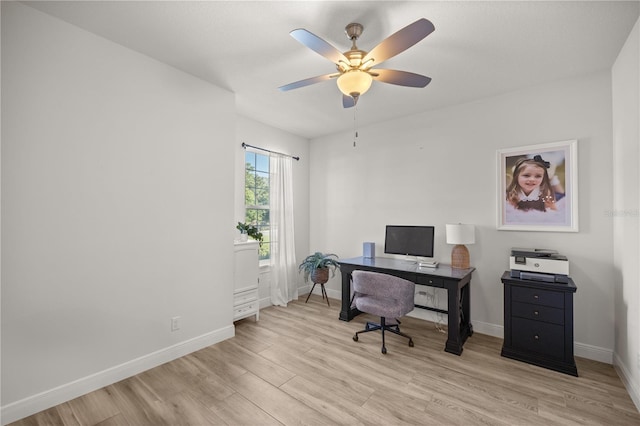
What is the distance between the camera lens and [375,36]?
2.17m

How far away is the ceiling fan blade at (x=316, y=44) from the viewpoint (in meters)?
1.64

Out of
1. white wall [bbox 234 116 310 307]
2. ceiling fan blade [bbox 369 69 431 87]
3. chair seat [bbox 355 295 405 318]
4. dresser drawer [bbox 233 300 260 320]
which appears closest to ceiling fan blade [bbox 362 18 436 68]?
ceiling fan blade [bbox 369 69 431 87]

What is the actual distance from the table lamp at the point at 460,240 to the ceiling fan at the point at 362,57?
1.72 m

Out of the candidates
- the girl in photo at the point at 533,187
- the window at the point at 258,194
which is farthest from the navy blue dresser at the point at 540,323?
the window at the point at 258,194

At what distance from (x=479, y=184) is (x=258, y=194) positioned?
2.93 m

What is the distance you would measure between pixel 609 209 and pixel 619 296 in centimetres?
78

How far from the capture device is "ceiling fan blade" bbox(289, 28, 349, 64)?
64.6 inches

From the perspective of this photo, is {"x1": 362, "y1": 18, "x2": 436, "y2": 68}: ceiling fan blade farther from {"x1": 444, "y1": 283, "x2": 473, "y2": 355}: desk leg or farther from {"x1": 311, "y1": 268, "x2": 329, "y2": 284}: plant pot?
{"x1": 311, "y1": 268, "x2": 329, "y2": 284}: plant pot

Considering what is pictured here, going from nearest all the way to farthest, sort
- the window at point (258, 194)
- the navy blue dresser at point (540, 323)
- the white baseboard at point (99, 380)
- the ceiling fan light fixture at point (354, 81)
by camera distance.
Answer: the white baseboard at point (99, 380)
the ceiling fan light fixture at point (354, 81)
the navy blue dresser at point (540, 323)
the window at point (258, 194)

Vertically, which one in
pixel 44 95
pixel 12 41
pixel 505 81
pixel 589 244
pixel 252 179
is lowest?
pixel 589 244

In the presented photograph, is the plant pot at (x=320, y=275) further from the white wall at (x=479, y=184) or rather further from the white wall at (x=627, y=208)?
the white wall at (x=627, y=208)

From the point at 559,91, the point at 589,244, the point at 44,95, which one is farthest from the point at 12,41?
the point at 589,244

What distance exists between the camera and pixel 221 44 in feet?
7.52

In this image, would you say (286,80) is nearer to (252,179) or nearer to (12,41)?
(252,179)
